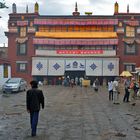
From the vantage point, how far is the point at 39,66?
62.4 meters

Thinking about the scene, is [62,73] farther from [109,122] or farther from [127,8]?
A: [109,122]

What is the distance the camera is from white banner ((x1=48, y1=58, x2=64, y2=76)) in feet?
204

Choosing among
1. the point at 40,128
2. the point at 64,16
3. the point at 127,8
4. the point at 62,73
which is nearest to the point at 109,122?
the point at 40,128

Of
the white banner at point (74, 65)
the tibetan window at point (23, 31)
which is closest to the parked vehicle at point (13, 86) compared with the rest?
the white banner at point (74, 65)

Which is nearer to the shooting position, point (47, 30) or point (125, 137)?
point (125, 137)

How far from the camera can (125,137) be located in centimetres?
1120

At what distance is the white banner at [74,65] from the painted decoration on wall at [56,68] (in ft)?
2.60

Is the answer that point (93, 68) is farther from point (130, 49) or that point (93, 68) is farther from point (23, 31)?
point (23, 31)

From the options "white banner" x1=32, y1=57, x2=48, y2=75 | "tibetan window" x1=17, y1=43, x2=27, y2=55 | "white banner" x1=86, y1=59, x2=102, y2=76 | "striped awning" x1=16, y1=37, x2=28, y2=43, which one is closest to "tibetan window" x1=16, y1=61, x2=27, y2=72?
"tibetan window" x1=17, y1=43, x2=27, y2=55

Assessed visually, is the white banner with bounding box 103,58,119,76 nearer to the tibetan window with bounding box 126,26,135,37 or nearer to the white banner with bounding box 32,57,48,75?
the tibetan window with bounding box 126,26,135,37

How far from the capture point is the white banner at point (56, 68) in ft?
204

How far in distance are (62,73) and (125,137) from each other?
167 ft

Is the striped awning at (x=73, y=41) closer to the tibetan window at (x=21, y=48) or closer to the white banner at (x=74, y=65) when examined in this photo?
the tibetan window at (x=21, y=48)

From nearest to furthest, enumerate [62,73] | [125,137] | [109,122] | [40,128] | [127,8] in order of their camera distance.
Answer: [125,137] < [40,128] < [109,122] < [62,73] < [127,8]
